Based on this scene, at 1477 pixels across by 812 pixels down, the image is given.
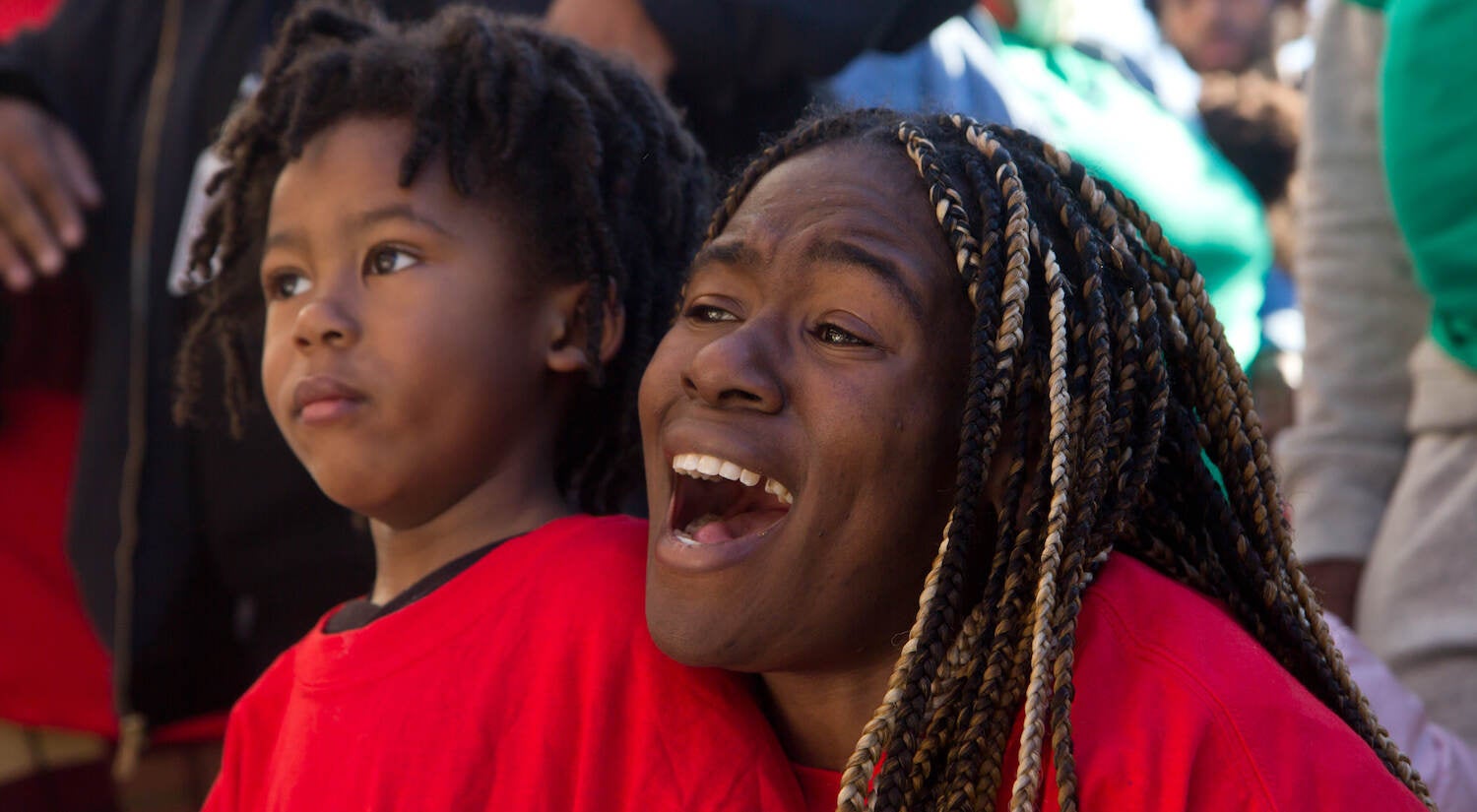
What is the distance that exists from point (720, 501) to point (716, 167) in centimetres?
106

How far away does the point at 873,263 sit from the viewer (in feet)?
5.38

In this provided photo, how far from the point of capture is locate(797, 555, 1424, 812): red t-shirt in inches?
54.2

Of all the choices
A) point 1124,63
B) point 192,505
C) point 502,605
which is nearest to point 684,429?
point 502,605

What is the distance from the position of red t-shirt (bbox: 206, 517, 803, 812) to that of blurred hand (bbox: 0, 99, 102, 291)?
1.47 m

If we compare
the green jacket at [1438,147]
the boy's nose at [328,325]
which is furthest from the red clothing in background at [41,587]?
the green jacket at [1438,147]

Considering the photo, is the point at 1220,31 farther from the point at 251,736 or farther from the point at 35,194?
the point at 251,736

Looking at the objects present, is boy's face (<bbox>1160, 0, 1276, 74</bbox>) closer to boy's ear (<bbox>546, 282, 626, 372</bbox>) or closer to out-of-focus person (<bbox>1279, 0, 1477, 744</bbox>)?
out-of-focus person (<bbox>1279, 0, 1477, 744</bbox>)

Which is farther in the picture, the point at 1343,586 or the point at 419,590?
the point at 1343,586

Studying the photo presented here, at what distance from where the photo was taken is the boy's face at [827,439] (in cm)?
159

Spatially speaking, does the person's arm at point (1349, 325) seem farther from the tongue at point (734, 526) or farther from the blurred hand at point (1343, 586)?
the tongue at point (734, 526)

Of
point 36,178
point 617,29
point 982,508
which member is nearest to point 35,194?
point 36,178

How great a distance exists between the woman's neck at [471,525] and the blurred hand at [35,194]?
1.38m

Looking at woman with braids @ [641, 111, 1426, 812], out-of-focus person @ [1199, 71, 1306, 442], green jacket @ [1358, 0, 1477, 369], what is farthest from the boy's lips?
out-of-focus person @ [1199, 71, 1306, 442]

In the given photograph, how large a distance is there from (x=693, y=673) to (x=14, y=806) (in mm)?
2341
